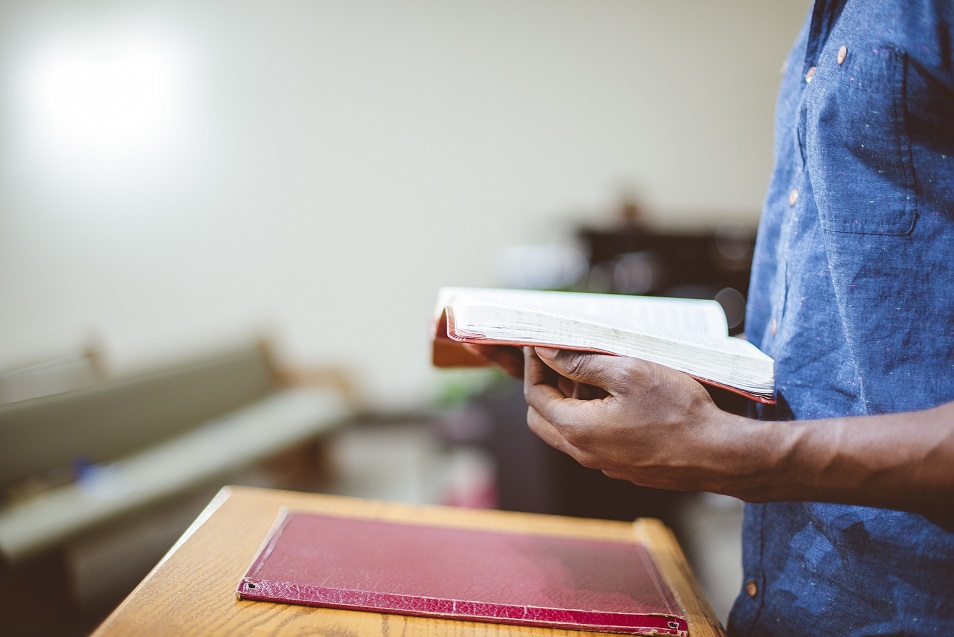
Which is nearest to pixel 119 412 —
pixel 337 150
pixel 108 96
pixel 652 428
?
pixel 337 150

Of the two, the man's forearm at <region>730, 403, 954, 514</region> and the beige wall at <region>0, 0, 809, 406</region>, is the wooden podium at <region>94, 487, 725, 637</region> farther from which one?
the beige wall at <region>0, 0, 809, 406</region>

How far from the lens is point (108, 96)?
393 cm

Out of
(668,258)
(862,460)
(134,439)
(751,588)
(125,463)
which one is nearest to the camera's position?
(862,460)

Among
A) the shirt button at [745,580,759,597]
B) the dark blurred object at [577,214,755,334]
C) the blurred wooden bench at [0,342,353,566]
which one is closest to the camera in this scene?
the shirt button at [745,580,759,597]

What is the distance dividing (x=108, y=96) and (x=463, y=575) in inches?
168

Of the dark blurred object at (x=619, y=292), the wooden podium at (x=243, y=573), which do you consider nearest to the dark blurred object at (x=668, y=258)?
the dark blurred object at (x=619, y=292)

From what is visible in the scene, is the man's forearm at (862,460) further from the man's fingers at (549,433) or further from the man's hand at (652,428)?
the man's fingers at (549,433)

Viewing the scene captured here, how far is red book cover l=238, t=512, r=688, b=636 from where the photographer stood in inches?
24.6

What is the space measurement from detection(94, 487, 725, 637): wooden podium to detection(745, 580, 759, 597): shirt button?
0.20ft

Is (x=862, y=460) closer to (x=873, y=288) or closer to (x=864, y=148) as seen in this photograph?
(x=873, y=288)

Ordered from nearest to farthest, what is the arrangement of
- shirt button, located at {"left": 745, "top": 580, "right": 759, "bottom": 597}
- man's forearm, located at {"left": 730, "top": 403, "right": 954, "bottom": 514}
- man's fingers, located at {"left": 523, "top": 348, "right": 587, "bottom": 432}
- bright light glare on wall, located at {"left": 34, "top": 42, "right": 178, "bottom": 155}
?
man's forearm, located at {"left": 730, "top": 403, "right": 954, "bottom": 514} < man's fingers, located at {"left": 523, "top": 348, "right": 587, "bottom": 432} < shirt button, located at {"left": 745, "top": 580, "right": 759, "bottom": 597} < bright light glare on wall, located at {"left": 34, "top": 42, "right": 178, "bottom": 155}

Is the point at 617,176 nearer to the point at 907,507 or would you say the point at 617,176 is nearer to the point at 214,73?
the point at 214,73

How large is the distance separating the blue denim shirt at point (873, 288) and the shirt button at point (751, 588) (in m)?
0.04

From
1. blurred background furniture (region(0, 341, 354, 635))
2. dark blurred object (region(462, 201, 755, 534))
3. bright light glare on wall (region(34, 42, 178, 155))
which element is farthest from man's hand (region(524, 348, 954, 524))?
bright light glare on wall (region(34, 42, 178, 155))
